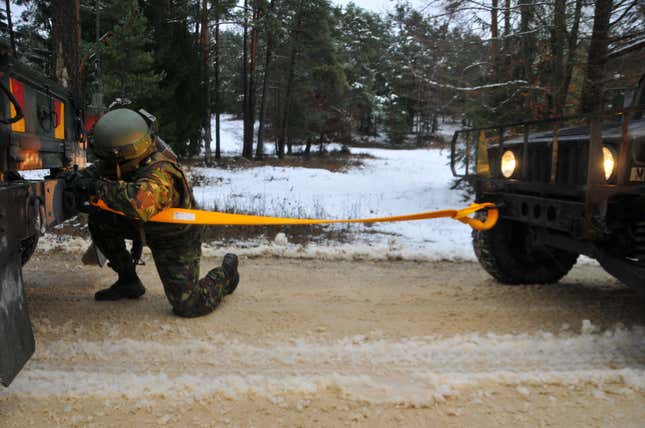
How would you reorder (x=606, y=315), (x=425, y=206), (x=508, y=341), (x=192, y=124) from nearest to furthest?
(x=508, y=341)
(x=606, y=315)
(x=425, y=206)
(x=192, y=124)

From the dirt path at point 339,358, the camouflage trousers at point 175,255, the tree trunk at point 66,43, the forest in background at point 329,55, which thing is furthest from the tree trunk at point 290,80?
the camouflage trousers at point 175,255

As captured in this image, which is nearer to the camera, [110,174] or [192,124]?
[110,174]

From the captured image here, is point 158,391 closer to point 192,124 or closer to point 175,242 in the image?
point 175,242

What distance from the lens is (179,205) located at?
3.61 m

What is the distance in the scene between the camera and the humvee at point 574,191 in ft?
10.1

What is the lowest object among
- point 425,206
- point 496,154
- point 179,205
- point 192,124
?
point 425,206

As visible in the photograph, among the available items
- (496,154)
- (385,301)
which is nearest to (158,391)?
(385,301)

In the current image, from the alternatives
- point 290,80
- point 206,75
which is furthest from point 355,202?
point 290,80

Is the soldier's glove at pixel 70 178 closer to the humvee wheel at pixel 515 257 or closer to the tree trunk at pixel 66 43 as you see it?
the humvee wheel at pixel 515 257

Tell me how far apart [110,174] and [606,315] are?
12.7 feet

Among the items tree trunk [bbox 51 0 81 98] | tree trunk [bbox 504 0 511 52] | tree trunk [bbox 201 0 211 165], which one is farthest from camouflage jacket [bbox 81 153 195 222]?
tree trunk [bbox 201 0 211 165]

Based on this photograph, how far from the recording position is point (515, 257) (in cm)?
454

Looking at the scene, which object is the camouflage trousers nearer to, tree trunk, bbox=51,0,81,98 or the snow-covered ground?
the snow-covered ground

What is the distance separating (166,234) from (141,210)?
444 mm
